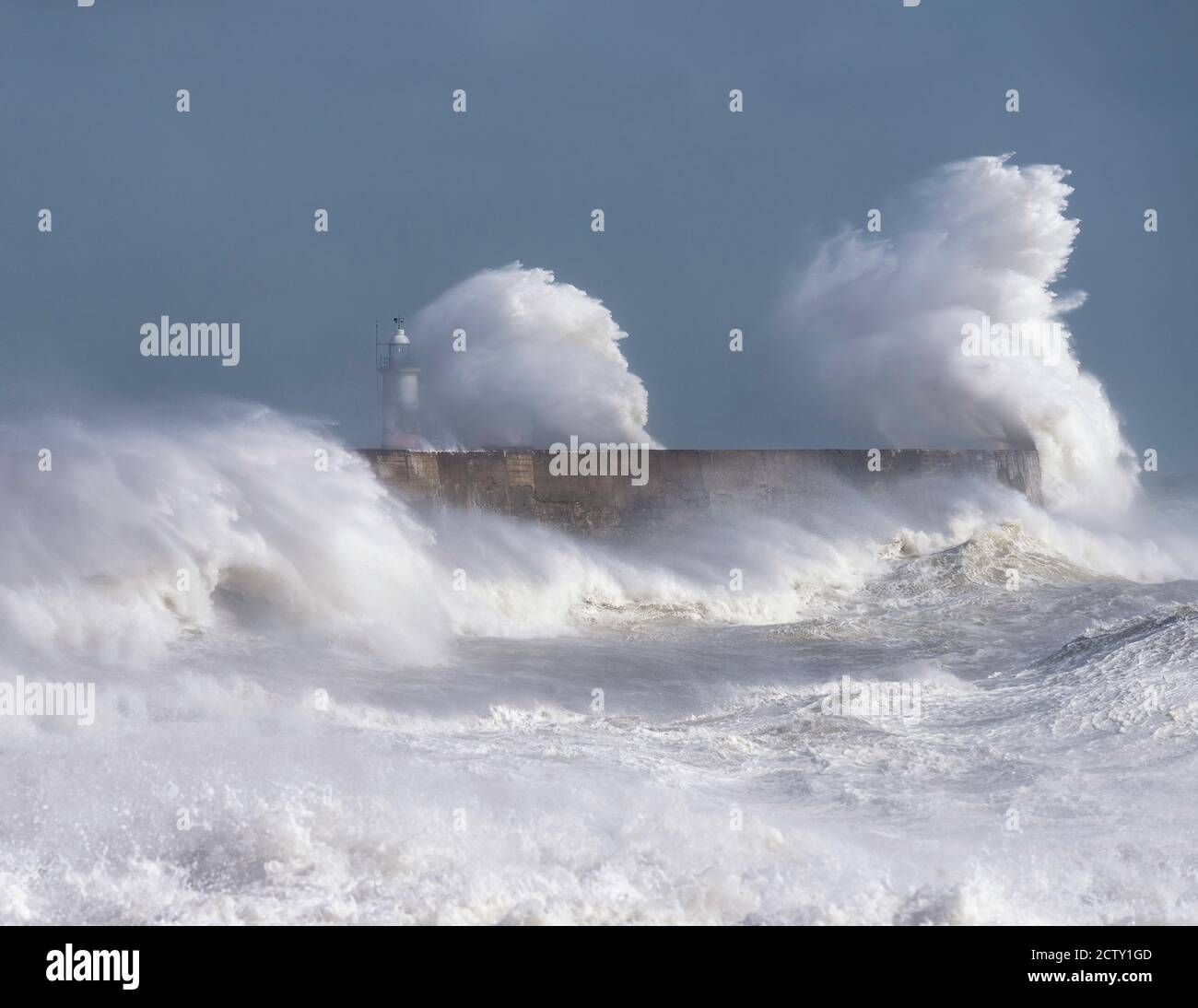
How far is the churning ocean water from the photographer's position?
4770 millimetres

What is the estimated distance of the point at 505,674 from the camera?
998 cm

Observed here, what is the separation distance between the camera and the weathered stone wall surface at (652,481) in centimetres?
1456

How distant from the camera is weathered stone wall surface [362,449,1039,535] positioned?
14562 mm

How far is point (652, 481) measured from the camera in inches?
641

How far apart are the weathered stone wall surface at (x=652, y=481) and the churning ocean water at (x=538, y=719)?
37cm

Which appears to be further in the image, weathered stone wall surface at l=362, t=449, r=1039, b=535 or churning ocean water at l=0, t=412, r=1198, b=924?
weathered stone wall surface at l=362, t=449, r=1039, b=535

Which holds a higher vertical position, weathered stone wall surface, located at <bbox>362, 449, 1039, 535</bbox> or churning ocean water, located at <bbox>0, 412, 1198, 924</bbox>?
weathered stone wall surface, located at <bbox>362, 449, 1039, 535</bbox>

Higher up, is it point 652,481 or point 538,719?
point 652,481

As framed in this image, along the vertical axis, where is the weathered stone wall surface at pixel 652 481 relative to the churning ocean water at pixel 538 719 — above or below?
above

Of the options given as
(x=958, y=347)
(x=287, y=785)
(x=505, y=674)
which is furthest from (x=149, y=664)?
(x=958, y=347)

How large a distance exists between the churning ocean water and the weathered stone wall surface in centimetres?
37

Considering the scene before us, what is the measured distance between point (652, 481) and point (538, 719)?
830 centimetres
